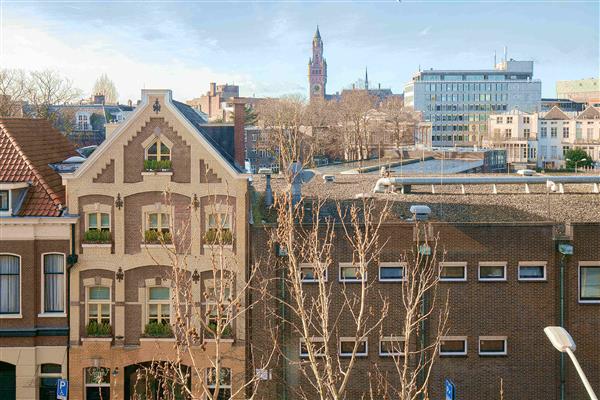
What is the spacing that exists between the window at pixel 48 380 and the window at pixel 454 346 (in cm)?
1238

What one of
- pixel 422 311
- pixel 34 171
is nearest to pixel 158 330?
pixel 34 171

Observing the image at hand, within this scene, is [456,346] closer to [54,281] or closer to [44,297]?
[54,281]

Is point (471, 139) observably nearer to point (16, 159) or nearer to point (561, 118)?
point (561, 118)

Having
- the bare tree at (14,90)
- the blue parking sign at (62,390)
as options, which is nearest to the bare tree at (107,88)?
the bare tree at (14,90)

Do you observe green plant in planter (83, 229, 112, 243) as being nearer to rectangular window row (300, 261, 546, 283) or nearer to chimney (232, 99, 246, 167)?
rectangular window row (300, 261, 546, 283)

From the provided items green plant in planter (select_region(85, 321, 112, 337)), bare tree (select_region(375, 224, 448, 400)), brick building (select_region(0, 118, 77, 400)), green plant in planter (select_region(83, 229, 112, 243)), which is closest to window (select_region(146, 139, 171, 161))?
green plant in planter (select_region(83, 229, 112, 243))

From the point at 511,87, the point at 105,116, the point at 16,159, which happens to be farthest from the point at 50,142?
the point at 511,87

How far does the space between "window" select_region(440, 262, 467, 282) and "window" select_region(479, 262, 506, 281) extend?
54 cm

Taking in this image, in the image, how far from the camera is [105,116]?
89688 millimetres

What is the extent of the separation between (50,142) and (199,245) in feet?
29.0

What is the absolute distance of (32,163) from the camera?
90.2 ft

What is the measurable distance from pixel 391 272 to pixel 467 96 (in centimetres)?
15123

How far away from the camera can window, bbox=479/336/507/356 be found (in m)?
25.9

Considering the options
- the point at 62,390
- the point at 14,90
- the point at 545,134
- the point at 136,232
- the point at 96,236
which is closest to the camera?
the point at 62,390
